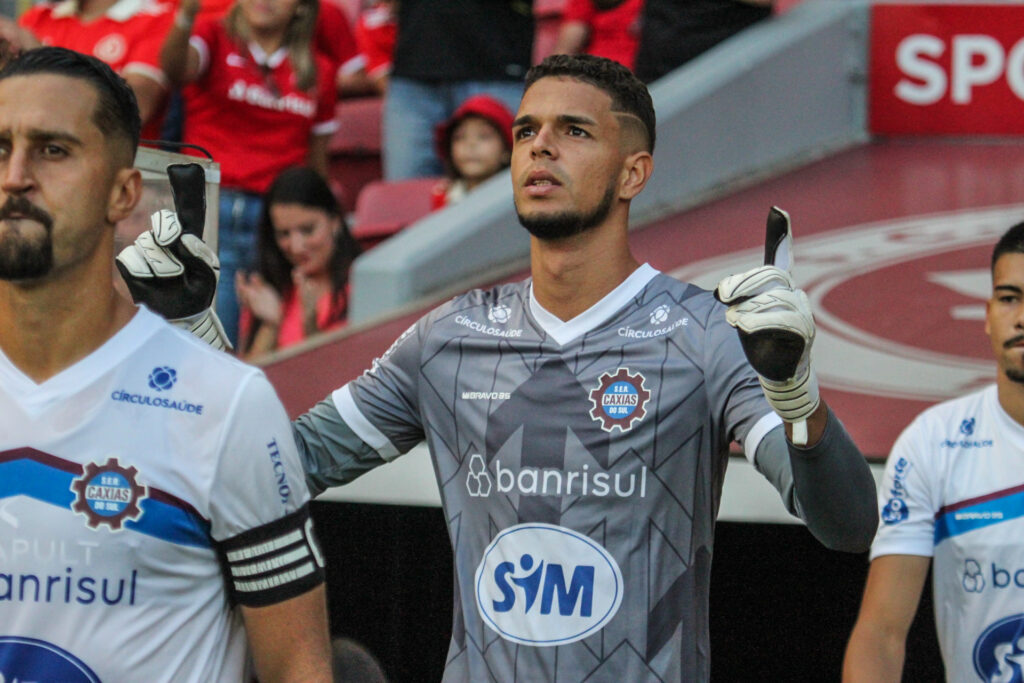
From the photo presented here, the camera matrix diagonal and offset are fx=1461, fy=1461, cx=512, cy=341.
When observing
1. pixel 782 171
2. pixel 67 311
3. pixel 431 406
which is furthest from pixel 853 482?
pixel 782 171

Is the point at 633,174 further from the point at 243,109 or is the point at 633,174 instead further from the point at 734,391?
the point at 243,109

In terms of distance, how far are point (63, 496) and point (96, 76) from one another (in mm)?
706

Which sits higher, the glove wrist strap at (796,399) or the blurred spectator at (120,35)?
the blurred spectator at (120,35)

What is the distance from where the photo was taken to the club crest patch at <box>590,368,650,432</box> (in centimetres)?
308

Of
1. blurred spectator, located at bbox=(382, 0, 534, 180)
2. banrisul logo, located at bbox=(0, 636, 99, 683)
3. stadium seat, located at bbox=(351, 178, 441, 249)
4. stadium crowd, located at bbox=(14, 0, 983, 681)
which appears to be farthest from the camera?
stadium seat, located at bbox=(351, 178, 441, 249)

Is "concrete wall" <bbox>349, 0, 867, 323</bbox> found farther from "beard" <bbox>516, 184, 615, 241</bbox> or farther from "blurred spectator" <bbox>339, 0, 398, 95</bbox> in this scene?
"beard" <bbox>516, 184, 615, 241</bbox>

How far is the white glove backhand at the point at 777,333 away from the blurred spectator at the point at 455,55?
4.24 metres

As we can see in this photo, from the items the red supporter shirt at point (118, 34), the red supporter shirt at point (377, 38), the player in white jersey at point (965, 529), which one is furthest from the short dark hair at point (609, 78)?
the red supporter shirt at point (377, 38)

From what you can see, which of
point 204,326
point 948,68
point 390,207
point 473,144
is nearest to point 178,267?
point 204,326

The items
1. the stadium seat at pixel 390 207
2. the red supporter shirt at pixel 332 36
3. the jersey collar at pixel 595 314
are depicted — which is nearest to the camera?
the jersey collar at pixel 595 314

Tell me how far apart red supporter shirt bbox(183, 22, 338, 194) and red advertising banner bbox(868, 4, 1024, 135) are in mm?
2810

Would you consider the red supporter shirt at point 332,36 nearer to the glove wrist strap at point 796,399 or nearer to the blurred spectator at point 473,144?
the blurred spectator at point 473,144

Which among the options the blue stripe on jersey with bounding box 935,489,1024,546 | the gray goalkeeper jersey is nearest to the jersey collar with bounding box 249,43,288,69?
Result: the gray goalkeeper jersey

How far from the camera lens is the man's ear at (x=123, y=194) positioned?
2.45 meters
